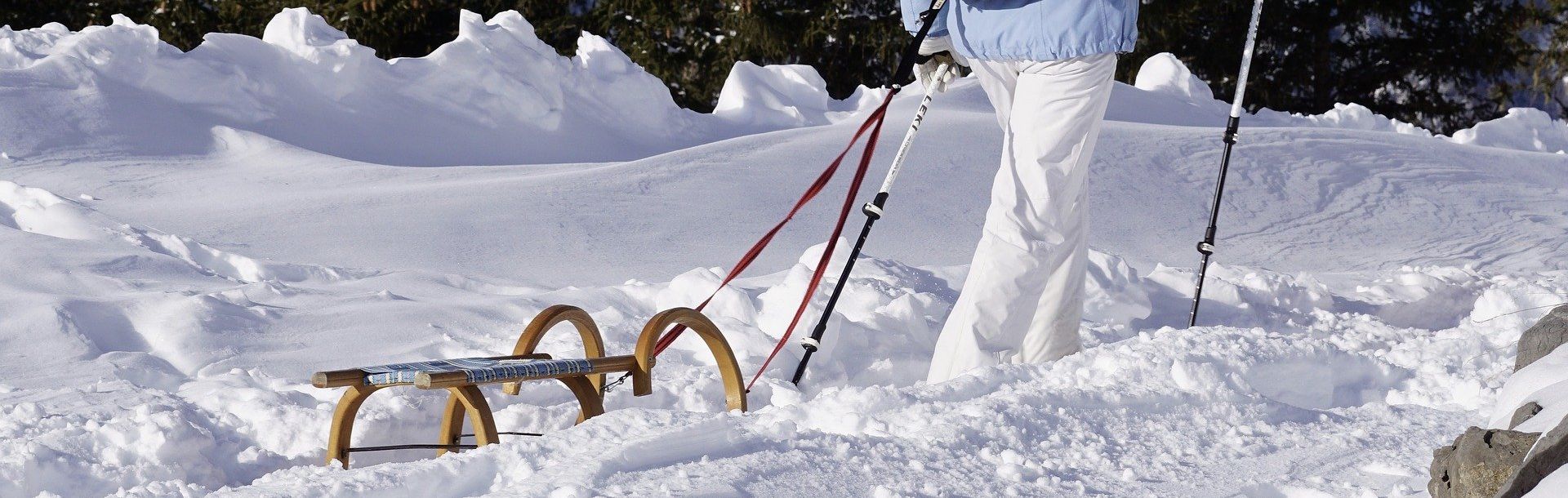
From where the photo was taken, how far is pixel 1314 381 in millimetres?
3906

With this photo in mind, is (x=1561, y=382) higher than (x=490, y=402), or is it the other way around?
(x=1561, y=382)

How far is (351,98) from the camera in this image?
7.88 m

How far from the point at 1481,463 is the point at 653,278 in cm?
357

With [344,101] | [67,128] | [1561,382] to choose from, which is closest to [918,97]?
[344,101]

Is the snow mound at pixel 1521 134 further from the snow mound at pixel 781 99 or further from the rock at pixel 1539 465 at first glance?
the rock at pixel 1539 465

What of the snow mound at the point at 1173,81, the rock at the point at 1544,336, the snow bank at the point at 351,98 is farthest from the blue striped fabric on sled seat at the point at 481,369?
the snow mound at the point at 1173,81

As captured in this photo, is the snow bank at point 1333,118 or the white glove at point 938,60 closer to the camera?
the white glove at point 938,60

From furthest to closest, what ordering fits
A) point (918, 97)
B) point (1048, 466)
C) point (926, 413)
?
point (918, 97), point (926, 413), point (1048, 466)

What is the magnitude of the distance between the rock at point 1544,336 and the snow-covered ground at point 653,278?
0.16 meters

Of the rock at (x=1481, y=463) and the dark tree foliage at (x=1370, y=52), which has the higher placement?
the dark tree foliage at (x=1370, y=52)

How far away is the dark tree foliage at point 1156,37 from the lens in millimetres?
15008

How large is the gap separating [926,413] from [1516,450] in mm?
1074

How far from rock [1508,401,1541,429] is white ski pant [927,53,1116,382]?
127cm

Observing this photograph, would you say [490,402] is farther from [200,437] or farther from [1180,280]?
[1180,280]
